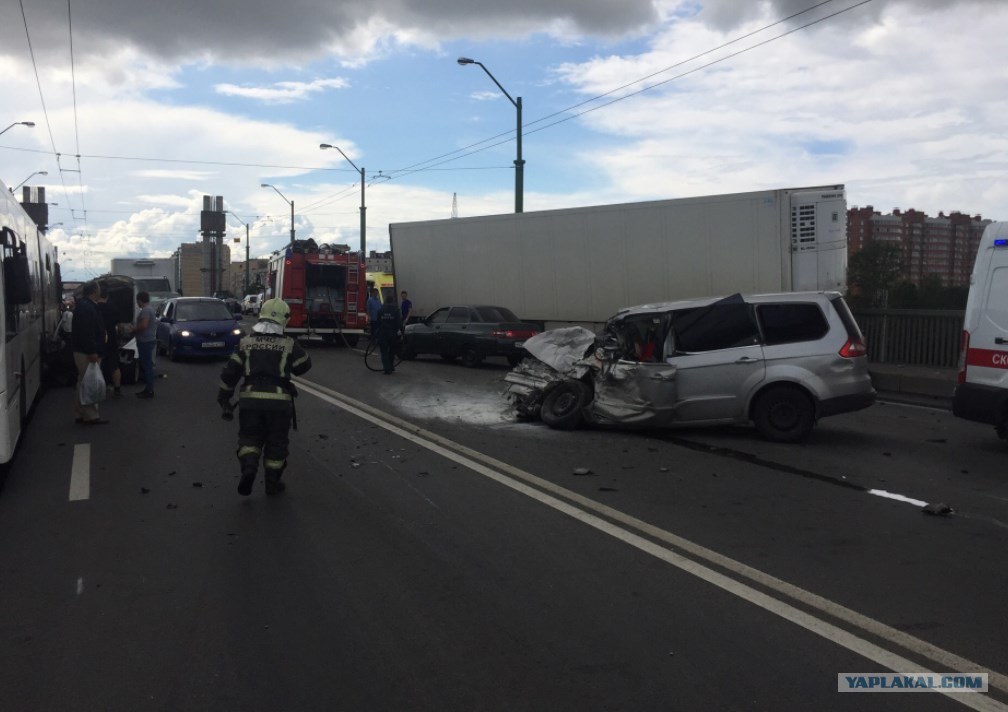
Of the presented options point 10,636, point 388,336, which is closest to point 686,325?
point 10,636

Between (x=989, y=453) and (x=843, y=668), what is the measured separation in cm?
718

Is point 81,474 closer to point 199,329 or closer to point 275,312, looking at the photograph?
point 275,312

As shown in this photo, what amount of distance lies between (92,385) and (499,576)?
8016 mm

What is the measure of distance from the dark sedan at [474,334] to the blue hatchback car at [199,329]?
184 inches

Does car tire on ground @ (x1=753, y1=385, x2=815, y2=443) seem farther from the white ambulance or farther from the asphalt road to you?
the white ambulance

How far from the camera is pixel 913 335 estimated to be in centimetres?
1864

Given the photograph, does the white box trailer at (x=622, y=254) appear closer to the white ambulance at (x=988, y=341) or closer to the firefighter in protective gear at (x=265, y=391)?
the white ambulance at (x=988, y=341)

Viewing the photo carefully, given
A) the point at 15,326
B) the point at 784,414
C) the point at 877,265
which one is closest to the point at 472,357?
the point at 784,414

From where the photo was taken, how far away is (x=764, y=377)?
1036cm

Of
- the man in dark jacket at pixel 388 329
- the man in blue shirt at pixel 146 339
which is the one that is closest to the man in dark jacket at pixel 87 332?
the man in blue shirt at pixel 146 339

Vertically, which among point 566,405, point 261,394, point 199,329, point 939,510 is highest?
point 199,329

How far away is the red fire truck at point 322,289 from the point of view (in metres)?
26.6

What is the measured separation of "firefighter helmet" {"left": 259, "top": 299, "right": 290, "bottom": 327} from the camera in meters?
7.61

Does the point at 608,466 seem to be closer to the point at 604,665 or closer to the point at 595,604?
the point at 595,604
